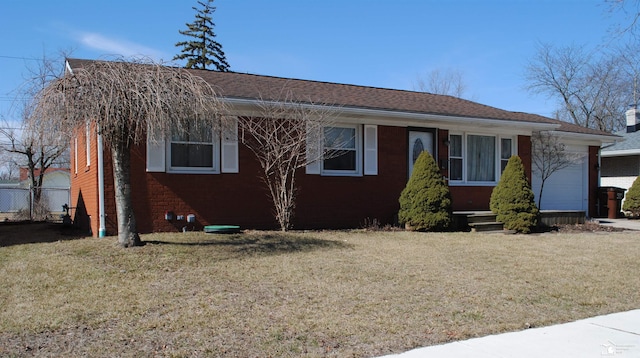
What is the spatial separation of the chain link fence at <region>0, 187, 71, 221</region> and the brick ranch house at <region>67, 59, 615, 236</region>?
13.6 feet

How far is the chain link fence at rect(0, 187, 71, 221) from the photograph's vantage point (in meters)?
19.0

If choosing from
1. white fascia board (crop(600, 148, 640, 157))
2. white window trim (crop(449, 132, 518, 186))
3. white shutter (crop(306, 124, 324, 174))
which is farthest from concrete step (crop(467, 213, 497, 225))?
white fascia board (crop(600, 148, 640, 157))

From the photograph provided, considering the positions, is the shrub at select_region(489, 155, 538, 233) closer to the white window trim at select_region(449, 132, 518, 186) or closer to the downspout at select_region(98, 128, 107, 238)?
the white window trim at select_region(449, 132, 518, 186)

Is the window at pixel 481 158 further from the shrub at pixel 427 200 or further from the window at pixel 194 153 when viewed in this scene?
the window at pixel 194 153

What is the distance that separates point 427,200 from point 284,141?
3.73m

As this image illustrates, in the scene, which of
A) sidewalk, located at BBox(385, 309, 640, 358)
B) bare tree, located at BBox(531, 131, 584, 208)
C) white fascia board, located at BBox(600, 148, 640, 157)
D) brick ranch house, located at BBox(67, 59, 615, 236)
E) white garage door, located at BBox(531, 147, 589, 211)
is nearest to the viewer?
sidewalk, located at BBox(385, 309, 640, 358)

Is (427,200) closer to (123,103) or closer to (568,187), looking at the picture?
(123,103)

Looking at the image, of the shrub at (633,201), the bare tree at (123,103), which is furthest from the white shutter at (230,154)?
the shrub at (633,201)

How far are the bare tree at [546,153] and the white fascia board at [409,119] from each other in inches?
44.1

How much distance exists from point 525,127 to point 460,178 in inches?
101

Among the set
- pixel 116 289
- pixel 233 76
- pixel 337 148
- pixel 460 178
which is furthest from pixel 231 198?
pixel 460 178

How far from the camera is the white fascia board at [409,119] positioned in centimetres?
1181

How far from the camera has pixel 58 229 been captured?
13.9 metres

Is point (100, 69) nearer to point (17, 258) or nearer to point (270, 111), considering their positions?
point (17, 258)
